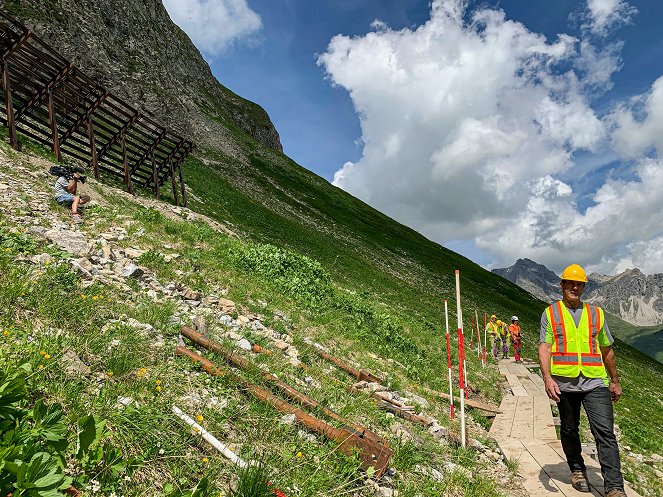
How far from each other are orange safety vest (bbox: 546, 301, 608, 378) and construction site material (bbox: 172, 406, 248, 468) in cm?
494

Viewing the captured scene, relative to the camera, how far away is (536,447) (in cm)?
791

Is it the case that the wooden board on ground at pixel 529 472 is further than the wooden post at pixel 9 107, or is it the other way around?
the wooden post at pixel 9 107

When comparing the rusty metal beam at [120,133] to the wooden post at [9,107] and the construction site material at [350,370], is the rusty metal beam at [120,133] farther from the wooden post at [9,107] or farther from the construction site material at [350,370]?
the construction site material at [350,370]

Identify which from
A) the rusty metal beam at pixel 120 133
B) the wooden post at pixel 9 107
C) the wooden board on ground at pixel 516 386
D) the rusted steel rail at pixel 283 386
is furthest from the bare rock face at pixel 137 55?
the wooden board on ground at pixel 516 386

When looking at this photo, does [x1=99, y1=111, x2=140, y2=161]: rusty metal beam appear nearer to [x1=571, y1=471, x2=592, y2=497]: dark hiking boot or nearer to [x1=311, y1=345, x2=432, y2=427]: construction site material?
[x1=311, y1=345, x2=432, y2=427]: construction site material

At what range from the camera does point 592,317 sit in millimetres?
6145

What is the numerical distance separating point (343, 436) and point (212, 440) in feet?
5.68

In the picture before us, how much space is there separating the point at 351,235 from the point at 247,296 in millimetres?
46377

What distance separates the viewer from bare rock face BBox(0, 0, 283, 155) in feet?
164

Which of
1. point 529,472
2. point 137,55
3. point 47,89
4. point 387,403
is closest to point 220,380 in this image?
point 387,403

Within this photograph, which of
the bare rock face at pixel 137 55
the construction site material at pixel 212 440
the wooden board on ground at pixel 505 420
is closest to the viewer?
the construction site material at pixel 212 440

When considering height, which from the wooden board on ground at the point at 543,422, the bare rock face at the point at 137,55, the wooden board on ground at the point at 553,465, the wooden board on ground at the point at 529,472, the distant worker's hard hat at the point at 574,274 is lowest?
the wooden board on ground at the point at 529,472

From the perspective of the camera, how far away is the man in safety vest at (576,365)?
19.1ft

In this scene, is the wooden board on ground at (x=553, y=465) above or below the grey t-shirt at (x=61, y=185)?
above
